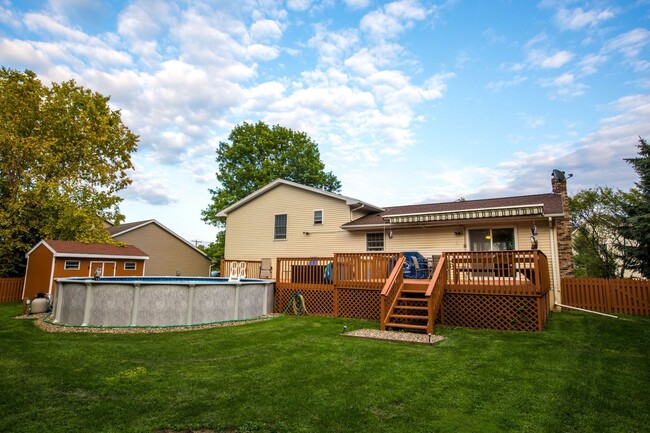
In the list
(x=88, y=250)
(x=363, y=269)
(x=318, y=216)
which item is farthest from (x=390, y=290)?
(x=88, y=250)

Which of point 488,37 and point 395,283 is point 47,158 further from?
point 488,37

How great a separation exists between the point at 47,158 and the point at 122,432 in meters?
22.6

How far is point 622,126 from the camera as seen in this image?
16.9 meters

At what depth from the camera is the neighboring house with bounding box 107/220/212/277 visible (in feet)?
87.0

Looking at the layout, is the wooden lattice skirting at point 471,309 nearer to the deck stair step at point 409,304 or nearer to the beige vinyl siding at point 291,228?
the deck stair step at point 409,304

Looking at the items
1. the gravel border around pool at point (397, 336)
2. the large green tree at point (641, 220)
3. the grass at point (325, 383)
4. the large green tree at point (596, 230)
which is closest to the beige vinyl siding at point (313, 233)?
the large green tree at point (641, 220)

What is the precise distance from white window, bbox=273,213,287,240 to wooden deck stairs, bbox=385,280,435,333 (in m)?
9.78

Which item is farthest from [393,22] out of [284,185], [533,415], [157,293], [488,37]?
[533,415]

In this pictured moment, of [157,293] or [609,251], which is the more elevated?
[609,251]

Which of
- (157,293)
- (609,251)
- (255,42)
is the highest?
(255,42)

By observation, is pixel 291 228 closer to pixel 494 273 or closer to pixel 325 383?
pixel 494 273

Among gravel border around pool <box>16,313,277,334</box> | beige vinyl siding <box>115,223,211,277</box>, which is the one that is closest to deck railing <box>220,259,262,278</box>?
gravel border around pool <box>16,313,277,334</box>

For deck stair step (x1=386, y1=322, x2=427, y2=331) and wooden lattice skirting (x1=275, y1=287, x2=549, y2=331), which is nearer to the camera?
deck stair step (x1=386, y1=322, x2=427, y2=331)

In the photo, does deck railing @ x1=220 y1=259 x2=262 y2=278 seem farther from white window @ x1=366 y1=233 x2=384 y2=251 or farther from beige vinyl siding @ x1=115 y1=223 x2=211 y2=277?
beige vinyl siding @ x1=115 y1=223 x2=211 y2=277
